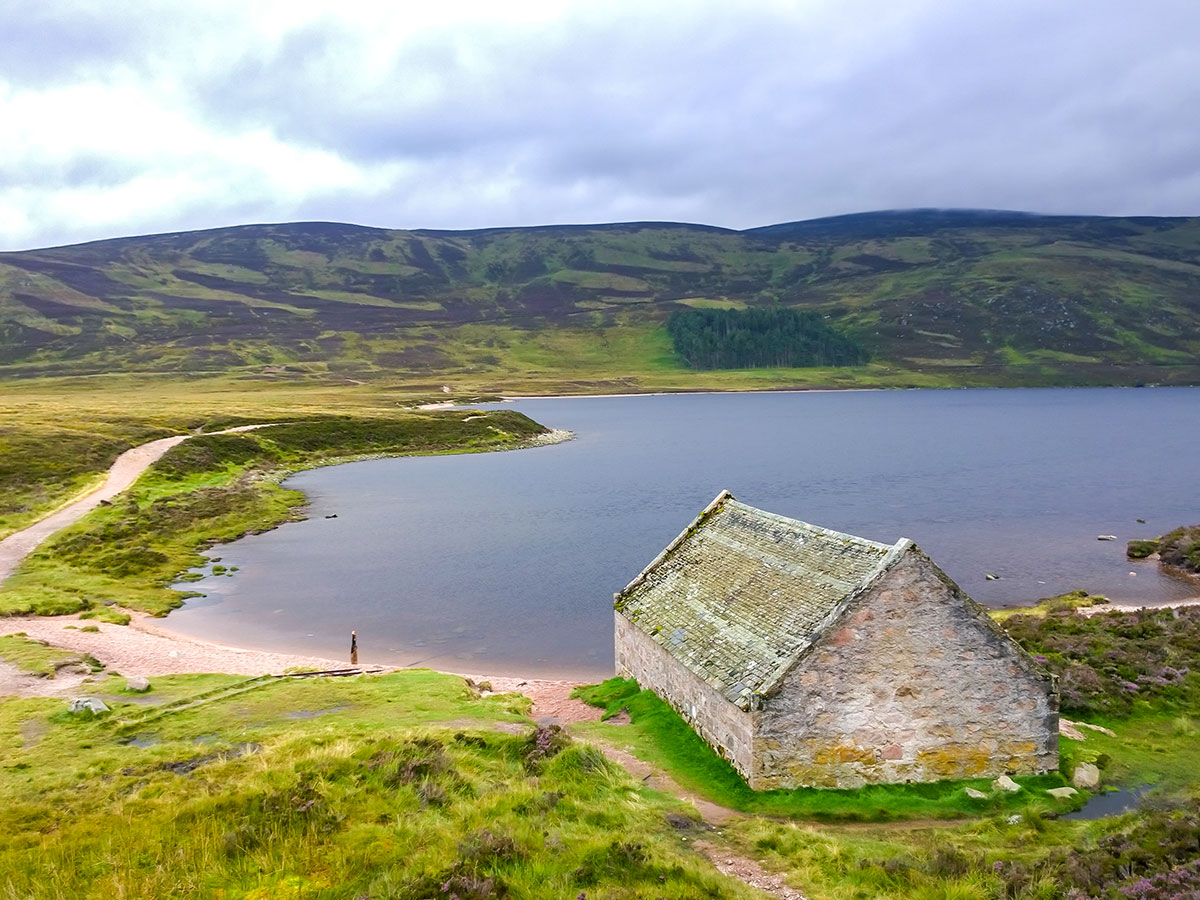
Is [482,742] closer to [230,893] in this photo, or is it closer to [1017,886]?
[230,893]

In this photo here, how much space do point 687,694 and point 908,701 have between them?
5945 mm

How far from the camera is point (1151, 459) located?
4008 inches

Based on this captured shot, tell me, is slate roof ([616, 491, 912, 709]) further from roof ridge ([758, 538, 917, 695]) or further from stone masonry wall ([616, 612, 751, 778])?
stone masonry wall ([616, 612, 751, 778])

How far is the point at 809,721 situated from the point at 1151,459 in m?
106

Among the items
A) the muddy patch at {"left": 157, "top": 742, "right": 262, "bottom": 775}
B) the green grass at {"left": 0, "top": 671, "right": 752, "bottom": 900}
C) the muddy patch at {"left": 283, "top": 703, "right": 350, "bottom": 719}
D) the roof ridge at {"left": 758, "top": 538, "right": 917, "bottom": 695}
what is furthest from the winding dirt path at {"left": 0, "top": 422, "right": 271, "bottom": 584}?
the roof ridge at {"left": 758, "top": 538, "right": 917, "bottom": 695}

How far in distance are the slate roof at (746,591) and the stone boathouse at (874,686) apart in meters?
0.06

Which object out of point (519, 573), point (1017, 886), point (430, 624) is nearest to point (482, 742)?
point (1017, 886)

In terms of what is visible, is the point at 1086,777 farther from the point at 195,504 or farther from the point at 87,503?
the point at 87,503

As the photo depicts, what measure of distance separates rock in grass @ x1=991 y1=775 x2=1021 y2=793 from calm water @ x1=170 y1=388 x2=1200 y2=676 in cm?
1854

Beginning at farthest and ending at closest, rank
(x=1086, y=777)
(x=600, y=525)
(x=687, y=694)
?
(x=600, y=525)
(x=687, y=694)
(x=1086, y=777)

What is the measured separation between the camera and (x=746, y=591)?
2272 cm

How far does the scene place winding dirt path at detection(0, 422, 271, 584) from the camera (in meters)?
49.1

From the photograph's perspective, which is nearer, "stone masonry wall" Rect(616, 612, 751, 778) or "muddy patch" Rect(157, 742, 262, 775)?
"muddy patch" Rect(157, 742, 262, 775)

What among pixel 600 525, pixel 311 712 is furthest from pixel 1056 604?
pixel 311 712
